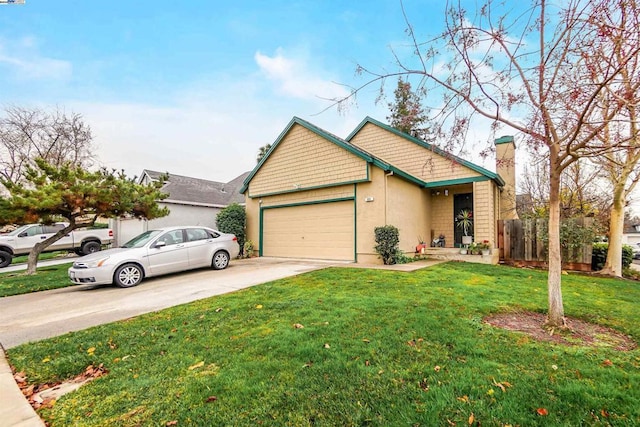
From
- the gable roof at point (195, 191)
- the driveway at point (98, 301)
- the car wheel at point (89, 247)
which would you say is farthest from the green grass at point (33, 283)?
the gable roof at point (195, 191)

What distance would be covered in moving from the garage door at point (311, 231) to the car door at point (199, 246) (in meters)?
4.01

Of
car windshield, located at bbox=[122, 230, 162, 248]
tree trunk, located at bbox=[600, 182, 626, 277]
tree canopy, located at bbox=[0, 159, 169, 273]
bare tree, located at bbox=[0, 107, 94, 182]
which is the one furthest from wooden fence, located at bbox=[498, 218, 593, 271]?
bare tree, located at bbox=[0, 107, 94, 182]

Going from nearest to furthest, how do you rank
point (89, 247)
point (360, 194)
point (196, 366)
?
point (196, 366)
point (360, 194)
point (89, 247)

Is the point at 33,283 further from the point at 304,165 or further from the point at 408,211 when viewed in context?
the point at 408,211

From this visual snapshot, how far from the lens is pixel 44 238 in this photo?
14633mm

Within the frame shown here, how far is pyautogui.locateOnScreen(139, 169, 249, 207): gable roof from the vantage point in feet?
60.2

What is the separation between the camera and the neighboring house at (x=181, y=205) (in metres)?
17.9

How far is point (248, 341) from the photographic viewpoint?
346 cm

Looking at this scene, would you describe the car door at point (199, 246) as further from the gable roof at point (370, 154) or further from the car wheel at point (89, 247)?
the car wheel at point (89, 247)

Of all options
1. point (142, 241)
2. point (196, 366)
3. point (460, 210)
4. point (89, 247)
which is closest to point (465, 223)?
point (460, 210)

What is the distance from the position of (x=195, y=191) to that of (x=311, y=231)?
11.4m

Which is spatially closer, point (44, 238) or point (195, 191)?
point (44, 238)

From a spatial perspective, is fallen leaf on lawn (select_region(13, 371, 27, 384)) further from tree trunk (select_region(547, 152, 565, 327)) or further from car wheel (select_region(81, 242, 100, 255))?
car wheel (select_region(81, 242, 100, 255))

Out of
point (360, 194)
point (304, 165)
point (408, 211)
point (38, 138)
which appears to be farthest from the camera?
point (38, 138)
